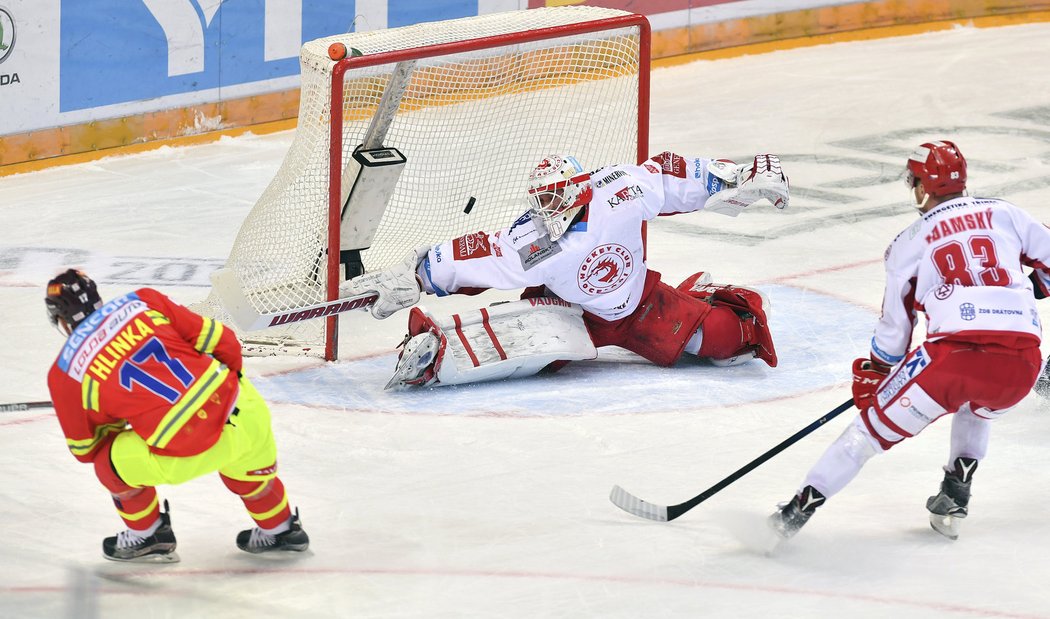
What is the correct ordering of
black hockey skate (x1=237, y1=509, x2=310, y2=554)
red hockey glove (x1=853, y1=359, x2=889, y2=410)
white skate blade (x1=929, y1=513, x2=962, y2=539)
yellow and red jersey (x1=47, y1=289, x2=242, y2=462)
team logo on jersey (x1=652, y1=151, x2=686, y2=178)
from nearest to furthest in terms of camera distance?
1. yellow and red jersey (x1=47, y1=289, x2=242, y2=462)
2. black hockey skate (x1=237, y1=509, x2=310, y2=554)
3. red hockey glove (x1=853, y1=359, x2=889, y2=410)
4. white skate blade (x1=929, y1=513, x2=962, y2=539)
5. team logo on jersey (x1=652, y1=151, x2=686, y2=178)

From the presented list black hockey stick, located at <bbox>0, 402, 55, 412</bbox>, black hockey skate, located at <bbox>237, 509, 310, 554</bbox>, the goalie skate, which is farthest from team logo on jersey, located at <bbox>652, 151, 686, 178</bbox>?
black hockey stick, located at <bbox>0, 402, 55, 412</bbox>

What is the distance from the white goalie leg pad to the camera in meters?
5.22

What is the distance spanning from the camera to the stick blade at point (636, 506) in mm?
4246

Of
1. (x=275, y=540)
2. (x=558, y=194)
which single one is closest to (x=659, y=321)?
(x=558, y=194)

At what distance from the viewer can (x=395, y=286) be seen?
5250mm

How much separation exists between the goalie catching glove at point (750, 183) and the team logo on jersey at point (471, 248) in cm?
76

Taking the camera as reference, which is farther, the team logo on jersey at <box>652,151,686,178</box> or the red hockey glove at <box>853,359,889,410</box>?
the team logo on jersey at <box>652,151,686,178</box>

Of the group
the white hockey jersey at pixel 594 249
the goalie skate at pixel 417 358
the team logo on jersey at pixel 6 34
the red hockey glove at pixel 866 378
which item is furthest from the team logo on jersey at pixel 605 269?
the team logo on jersey at pixel 6 34

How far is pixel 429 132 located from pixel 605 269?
147cm

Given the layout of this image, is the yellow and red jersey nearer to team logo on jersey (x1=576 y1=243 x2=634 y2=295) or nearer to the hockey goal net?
the hockey goal net

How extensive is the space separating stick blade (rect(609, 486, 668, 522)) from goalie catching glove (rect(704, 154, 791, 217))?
136 cm

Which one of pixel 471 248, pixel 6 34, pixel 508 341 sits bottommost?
pixel 508 341

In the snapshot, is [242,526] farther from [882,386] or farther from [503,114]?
[503,114]

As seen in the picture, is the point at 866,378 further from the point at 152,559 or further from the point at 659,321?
the point at 152,559
